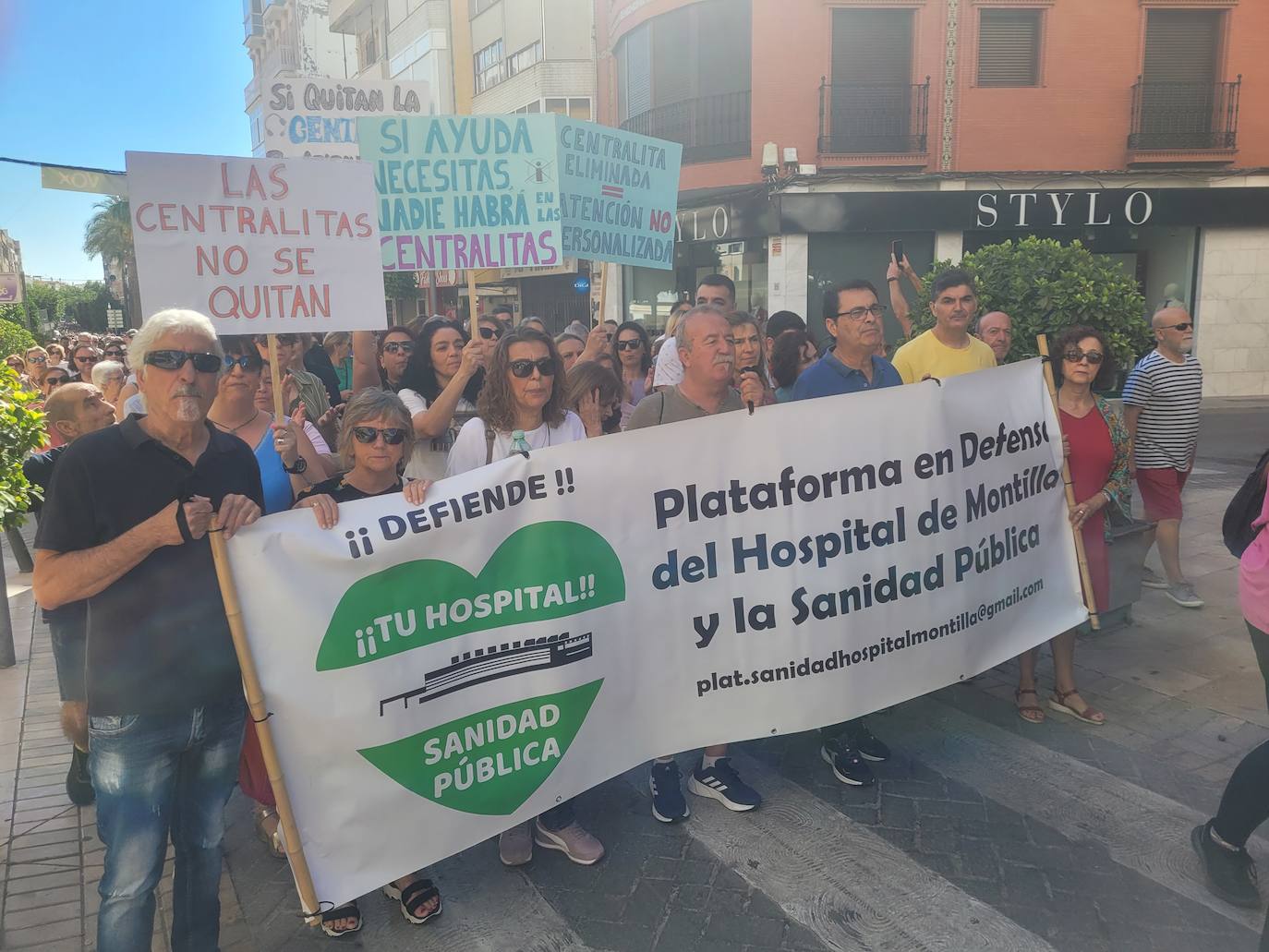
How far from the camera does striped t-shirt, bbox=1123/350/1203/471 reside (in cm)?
618

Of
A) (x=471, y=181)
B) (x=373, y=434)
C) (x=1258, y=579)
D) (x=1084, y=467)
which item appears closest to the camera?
(x=1258, y=579)

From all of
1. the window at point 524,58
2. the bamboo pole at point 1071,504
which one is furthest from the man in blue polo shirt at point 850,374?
the window at point 524,58

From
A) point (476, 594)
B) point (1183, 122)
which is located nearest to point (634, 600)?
point (476, 594)

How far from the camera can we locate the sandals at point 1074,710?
14.9ft

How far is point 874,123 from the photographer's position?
17375 millimetres

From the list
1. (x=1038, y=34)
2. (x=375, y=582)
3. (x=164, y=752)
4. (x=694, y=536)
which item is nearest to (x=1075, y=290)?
(x=694, y=536)

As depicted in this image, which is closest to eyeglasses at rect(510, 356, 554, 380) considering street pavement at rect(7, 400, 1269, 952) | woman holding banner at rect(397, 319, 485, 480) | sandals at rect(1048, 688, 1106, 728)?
woman holding banner at rect(397, 319, 485, 480)

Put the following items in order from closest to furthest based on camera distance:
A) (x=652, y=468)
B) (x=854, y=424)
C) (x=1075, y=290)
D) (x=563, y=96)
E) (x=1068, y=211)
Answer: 1. (x=652, y=468)
2. (x=854, y=424)
3. (x=1075, y=290)
4. (x=1068, y=211)
5. (x=563, y=96)

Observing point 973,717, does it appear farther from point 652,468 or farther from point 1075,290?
point 1075,290

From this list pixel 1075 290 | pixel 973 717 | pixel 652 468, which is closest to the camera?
pixel 652 468

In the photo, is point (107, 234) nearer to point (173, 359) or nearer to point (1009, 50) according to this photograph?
point (1009, 50)

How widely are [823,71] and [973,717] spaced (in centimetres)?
1559

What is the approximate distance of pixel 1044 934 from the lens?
119 inches

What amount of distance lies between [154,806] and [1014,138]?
18.4 meters
